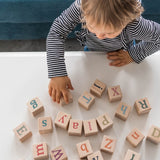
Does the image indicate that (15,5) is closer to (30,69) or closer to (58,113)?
(30,69)

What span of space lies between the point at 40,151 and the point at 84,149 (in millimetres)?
130

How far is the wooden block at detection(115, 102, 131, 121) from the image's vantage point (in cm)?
68

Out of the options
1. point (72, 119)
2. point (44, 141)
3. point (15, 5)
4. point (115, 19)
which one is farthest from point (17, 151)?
point (15, 5)

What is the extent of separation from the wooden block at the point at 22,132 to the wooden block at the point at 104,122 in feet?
0.72

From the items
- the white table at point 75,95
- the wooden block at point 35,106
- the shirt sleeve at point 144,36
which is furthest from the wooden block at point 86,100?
the shirt sleeve at point 144,36

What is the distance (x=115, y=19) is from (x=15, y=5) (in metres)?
0.71

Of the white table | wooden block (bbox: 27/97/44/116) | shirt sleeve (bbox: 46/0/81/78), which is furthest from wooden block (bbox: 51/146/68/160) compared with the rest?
shirt sleeve (bbox: 46/0/81/78)

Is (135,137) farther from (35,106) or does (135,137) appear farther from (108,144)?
(35,106)

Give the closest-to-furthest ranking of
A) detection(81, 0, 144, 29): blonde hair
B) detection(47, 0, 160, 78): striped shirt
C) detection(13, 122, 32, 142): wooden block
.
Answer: detection(81, 0, 144, 29): blonde hair, detection(13, 122, 32, 142): wooden block, detection(47, 0, 160, 78): striped shirt

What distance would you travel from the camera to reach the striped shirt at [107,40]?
75cm

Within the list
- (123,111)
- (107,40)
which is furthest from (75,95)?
(107,40)

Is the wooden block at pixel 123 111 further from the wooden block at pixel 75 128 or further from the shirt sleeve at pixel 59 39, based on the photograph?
the shirt sleeve at pixel 59 39

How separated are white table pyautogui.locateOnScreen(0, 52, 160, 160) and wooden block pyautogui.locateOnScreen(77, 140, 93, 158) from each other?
2 centimetres

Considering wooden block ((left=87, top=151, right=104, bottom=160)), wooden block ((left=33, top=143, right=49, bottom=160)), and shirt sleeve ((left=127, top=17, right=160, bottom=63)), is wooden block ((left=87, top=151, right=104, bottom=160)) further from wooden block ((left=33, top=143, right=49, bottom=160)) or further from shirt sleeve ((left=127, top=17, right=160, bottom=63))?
shirt sleeve ((left=127, top=17, right=160, bottom=63))
